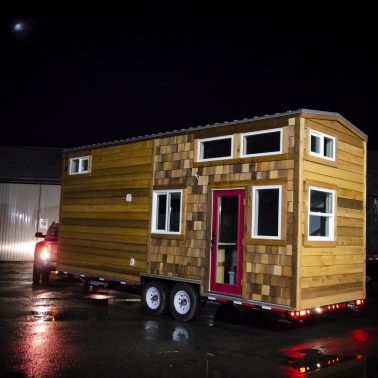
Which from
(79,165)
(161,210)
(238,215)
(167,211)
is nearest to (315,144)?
(238,215)

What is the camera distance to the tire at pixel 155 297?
10266 mm

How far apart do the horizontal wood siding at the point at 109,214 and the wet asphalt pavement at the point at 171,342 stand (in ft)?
3.57

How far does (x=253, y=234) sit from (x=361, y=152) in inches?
123

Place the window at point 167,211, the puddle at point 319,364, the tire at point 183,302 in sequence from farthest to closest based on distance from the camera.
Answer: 1. the window at point 167,211
2. the tire at point 183,302
3. the puddle at point 319,364

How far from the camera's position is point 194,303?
31.8 feet

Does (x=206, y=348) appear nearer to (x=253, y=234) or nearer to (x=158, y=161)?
(x=253, y=234)

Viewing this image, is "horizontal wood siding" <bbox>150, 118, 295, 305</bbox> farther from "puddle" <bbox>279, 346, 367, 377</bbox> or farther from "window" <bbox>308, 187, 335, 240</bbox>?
"puddle" <bbox>279, 346, 367, 377</bbox>

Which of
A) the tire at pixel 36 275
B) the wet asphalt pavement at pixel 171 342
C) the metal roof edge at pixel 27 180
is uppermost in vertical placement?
the metal roof edge at pixel 27 180

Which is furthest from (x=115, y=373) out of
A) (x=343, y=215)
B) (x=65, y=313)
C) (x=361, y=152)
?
(x=361, y=152)

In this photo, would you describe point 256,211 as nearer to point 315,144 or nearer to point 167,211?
point 315,144

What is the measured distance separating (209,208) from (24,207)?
16690 mm

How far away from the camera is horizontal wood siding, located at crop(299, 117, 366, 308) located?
841cm

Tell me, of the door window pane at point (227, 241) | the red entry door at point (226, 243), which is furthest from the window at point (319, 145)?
the door window pane at point (227, 241)

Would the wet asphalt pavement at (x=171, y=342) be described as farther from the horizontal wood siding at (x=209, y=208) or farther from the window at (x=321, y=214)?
the window at (x=321, y=214)
